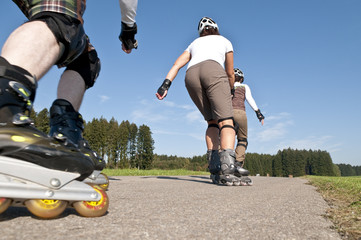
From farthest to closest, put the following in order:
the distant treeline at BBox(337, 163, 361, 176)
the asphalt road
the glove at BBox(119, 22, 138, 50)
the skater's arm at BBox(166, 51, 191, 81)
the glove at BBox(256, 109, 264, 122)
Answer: the distant treeline at BBox(337, 163, 361, 176) → the glove at BBox(256, 109, 264, 122) → the skater's arm at BBox(166, 51, 191, 81) → the glove at BBox(119, 22, 138, 50) → the asphalt road

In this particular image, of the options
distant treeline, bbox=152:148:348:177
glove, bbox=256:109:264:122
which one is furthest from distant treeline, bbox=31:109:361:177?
glove, bbox=256:109:264:122

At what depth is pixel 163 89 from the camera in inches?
119

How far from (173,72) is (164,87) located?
36 centimetres

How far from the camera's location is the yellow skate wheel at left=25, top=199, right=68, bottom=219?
0.79 m

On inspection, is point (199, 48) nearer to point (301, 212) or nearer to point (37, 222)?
point (301, 212)

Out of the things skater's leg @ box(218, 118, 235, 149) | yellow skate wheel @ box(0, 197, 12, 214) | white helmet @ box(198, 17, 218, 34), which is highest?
white helmet @ box(198, 17, 218, 34)

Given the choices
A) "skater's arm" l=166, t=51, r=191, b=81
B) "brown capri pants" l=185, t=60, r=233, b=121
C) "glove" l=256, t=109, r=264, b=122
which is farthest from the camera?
"glove" l=256, t=109, r=264, b=122

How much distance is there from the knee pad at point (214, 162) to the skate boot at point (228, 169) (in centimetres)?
15

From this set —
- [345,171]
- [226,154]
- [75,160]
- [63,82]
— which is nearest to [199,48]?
[226,154]

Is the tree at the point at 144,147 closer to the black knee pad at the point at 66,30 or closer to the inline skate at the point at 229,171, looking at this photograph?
the inline skate at the point at 229,171

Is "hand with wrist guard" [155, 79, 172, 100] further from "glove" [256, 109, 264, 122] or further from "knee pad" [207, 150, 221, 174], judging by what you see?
"glove" [256, 109, 264, 122]

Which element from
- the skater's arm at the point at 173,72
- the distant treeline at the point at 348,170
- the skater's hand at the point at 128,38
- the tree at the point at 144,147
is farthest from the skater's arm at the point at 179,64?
the distant treeline at the point at 348,170

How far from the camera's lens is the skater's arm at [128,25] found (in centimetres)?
161

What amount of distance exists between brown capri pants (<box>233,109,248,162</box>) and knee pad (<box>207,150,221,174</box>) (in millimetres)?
1891
